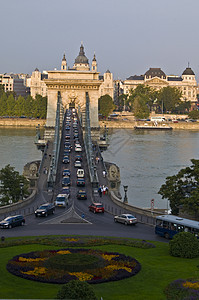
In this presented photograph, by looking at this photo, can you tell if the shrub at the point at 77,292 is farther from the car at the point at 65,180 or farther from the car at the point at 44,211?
the car at the point at 65,180

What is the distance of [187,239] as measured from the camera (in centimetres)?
2812

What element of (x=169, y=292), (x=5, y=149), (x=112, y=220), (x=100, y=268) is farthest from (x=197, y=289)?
(x=5, y=149)

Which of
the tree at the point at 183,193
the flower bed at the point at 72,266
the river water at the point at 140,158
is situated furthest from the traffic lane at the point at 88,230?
the river water at the point at 140,158

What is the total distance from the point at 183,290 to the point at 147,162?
7970 cm

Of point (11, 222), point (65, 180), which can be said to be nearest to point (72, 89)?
point (65, 180)

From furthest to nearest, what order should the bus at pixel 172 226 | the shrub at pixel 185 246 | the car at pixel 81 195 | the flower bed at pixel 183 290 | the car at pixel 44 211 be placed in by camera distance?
the car at pixel 81 195 → the car at pixel 44 211 → the bus at pixel 172 226 → the shrub at pixel 185 246 → the flower bed at pixel 183 290

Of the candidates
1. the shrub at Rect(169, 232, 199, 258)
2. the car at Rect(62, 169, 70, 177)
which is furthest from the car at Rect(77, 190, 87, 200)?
the shrub at Rect(169, 232, 199, 258)

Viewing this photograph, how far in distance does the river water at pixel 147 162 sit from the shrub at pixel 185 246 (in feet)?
107

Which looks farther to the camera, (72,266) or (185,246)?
(185,246)

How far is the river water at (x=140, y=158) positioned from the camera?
7169 centimetres

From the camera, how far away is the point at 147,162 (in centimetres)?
10062

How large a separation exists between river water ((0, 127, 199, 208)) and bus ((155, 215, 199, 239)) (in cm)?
2607

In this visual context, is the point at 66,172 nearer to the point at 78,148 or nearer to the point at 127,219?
the point at 78,148

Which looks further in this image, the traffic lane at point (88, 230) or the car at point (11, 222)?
the car at point (11, 222)
